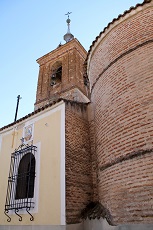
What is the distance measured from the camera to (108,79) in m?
6.16

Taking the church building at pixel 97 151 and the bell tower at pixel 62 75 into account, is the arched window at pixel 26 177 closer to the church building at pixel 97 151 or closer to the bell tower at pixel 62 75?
the church building at pixel 97 151

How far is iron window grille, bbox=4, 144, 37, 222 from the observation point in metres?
6.85

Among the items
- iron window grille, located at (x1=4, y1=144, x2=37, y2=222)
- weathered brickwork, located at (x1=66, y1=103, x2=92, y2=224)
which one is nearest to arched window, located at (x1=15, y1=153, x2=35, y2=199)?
iron window grille, located at (x1=4, y1=144, x2=37, y2=222)

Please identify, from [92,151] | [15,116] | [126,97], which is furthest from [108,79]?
[15,116]

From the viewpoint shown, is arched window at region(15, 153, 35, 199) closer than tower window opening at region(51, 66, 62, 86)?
Yes

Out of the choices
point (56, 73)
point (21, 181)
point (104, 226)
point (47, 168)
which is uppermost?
point (56, 73)

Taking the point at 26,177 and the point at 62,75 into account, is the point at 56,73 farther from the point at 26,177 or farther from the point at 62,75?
the point at 26,177

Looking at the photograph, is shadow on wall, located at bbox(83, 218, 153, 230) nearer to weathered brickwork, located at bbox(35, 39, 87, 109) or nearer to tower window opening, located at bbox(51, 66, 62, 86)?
weathered brickwork, located at bbox(35, 39, 87, 109)

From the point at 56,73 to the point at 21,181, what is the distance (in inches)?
359

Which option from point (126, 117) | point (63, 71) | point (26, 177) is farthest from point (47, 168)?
point (63, 71)

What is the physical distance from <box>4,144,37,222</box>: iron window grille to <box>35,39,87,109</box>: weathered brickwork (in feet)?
19.6

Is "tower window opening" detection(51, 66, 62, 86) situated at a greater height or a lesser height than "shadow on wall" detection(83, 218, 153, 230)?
greater

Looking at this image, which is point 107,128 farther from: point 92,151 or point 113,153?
point 92,151

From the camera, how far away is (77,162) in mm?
6598
